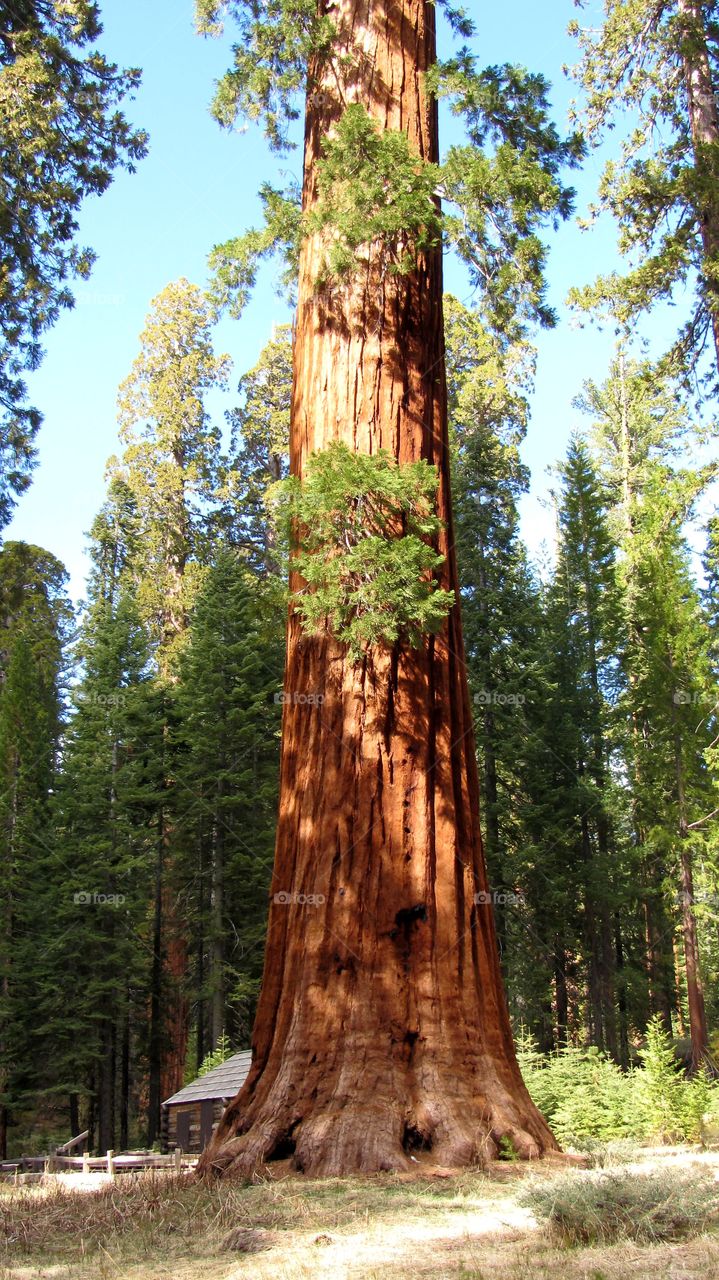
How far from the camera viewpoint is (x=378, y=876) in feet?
20.2

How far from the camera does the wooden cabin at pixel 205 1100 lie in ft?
57.9

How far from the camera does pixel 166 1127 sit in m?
26.1

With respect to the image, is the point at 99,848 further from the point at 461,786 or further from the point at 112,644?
the point at 461,786

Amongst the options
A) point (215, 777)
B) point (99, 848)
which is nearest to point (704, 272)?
point (215, 777)

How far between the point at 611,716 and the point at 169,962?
1572 cm

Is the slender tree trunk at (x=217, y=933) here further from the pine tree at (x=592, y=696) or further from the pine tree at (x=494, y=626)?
the pine tree at (x=592, y=696)

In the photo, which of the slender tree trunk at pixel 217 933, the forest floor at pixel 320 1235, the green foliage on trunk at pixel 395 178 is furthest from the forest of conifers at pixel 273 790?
the forest floor at pixel 320 1235

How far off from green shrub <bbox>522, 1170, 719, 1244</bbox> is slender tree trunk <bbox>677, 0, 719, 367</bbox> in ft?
37.2

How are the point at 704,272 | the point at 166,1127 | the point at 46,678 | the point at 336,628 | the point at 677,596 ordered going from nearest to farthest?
1. the point at 336,628
2. the point at 704,272
3. the point at 166,1127
4. the point at 677,596
5. the point at 46,678

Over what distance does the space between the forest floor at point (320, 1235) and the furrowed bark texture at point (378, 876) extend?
17.1 inches

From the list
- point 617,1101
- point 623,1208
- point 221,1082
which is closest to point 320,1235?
point 623,1208

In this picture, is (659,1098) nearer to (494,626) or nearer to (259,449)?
(494,626)

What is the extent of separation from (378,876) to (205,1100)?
45.9 ft

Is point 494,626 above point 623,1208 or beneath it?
above
